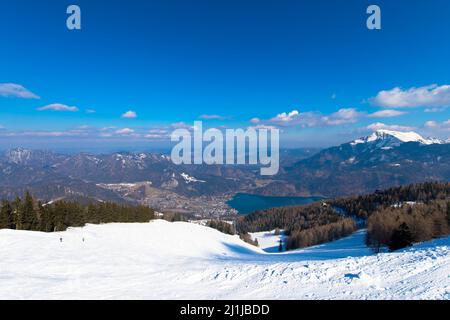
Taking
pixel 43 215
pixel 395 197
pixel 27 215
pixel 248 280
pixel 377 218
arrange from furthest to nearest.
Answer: pixel 395 197 < pixel 377 218 < pixel 43 215 < pixel 27 215 < pixel 248 280

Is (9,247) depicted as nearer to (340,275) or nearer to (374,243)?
(340,275)

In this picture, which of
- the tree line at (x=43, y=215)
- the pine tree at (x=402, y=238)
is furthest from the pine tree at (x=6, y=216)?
the pine tree at (x=402, y=238)

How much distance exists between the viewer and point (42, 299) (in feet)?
49.3

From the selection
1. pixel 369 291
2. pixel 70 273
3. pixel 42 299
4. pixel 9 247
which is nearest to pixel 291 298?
pixel 369 291

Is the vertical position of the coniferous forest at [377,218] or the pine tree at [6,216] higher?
the pine tree at [6,216]

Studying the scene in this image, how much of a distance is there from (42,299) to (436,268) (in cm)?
2136

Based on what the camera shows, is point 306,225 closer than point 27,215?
No

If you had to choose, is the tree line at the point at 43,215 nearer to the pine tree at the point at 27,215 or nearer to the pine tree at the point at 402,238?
the pine tree at the point at 27,215

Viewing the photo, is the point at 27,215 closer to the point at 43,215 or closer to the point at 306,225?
the point at 43,215

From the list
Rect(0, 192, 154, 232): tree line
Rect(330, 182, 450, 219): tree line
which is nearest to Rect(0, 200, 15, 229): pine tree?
Rect(0, 192, 154, 232): tree line

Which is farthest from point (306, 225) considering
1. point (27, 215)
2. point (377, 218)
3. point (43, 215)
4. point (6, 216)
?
point (6, 216)

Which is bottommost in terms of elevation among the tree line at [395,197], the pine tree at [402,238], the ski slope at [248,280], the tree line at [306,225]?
the tree line at [306,225]

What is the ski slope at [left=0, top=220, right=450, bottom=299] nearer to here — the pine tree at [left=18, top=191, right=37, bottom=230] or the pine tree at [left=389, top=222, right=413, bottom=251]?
the pine tree at [left=389, top=222, right=413, bottom=251]
